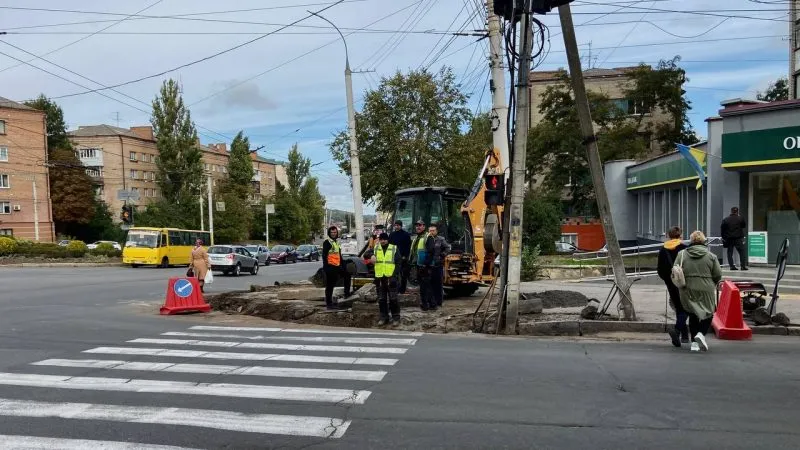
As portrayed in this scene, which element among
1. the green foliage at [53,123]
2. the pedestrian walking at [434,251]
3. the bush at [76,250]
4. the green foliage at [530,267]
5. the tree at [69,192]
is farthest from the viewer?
the green foliage at [53,123]

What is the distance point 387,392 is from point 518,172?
6027 millimetres

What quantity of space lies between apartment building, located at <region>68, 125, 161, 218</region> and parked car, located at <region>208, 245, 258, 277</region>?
5034 cm

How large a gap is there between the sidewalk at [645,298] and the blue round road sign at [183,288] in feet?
26.7

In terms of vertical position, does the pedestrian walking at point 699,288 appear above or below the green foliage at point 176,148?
below

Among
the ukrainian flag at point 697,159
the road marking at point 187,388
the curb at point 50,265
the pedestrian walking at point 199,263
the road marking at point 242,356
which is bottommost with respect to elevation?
the curb at point 50,265

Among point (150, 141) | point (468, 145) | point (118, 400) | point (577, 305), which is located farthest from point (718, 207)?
point (150, 141)

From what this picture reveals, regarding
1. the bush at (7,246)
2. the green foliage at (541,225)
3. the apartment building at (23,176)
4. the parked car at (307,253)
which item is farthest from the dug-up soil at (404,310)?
the apartment building at (23,176)

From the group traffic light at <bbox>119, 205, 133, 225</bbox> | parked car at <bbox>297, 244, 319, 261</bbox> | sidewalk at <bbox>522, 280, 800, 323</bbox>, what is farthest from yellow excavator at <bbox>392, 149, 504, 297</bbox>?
parked car at <bbox>297, 244, 319, 261</bbox>

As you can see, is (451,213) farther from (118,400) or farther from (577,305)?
(118,400)

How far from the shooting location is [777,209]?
18.2 meters

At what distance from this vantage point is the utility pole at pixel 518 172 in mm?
11305

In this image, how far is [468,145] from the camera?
2698 cm

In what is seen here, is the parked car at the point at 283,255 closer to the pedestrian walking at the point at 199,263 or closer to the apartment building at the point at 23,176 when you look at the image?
the apartment building at the point at 23,176

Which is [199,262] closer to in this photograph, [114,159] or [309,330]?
[309,330]
